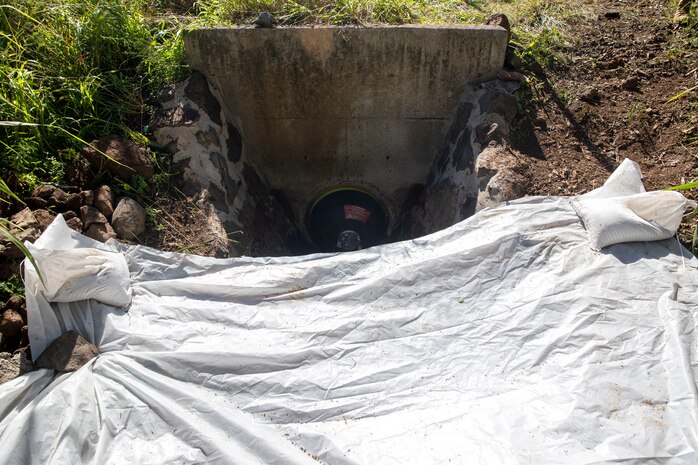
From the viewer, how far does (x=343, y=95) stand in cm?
366

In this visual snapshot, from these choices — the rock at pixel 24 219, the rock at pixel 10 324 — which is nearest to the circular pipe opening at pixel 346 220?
the rock at pixel 24 219

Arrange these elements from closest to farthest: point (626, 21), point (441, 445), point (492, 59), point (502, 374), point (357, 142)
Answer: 1. point (441, 445)
2. point (502, 374)
3. point (492, 59)
4. point (626, 21)
5. point (357, 142)

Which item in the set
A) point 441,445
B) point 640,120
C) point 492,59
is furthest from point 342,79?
point 441,445

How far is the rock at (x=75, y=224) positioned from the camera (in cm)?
260

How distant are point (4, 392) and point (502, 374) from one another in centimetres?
194

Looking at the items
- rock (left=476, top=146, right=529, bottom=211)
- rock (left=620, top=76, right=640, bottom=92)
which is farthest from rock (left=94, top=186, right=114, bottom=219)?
rock (left=620, top=76, right=640, bottom=92)

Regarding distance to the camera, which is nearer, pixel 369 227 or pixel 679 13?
pixel 679 13

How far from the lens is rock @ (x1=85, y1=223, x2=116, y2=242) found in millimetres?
2604

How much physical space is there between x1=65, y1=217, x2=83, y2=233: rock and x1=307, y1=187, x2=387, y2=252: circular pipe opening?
6.34 ft

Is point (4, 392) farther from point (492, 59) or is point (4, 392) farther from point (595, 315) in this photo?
point (492, 59)

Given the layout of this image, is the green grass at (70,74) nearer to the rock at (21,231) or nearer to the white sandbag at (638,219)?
the rock at (21,231)

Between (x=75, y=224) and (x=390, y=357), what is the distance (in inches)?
70.4

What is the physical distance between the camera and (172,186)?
3057 millimetres

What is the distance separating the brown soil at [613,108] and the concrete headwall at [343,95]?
0.56 m
